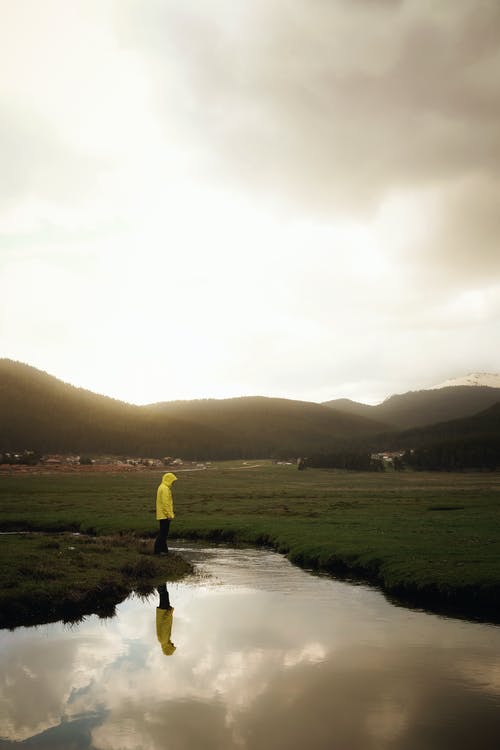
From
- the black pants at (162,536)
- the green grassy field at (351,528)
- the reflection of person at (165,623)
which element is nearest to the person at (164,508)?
the black pants at (162,536)

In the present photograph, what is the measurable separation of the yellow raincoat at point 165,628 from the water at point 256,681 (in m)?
0.19

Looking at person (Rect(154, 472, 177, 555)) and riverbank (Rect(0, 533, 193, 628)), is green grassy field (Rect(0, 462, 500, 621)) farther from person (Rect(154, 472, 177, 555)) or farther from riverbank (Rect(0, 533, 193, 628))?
riverbank (Rect(0, 533, 193, 628))

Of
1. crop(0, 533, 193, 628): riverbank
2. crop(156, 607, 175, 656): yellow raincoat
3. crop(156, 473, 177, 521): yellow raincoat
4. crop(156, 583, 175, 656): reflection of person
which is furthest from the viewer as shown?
crop(156, 473, 177, 521): yellow raincoat

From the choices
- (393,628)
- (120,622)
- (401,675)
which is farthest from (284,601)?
(401,675)

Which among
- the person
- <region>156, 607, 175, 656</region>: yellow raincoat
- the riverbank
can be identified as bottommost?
<region>156, 607, 175, 656</region>: yellow raincoat

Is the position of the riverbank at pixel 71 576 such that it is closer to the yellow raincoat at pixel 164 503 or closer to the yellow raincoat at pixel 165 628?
the yellow raincoat at pixel 165 628

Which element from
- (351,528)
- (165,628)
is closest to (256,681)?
(165,628)

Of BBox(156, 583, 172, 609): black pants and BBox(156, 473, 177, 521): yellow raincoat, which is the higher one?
BBox(156, 473, 177, 521): yellow raincoat

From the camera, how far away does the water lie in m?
11.7

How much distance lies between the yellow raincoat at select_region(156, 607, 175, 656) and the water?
0.19m

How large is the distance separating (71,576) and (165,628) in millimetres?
6727

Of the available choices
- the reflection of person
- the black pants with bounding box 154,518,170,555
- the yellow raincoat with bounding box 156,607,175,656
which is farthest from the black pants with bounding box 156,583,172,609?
the black pants with bounding box 154,518,170,555

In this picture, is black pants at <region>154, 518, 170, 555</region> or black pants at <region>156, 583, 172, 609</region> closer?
black pants at <region>156, 583, 172, 609</region>

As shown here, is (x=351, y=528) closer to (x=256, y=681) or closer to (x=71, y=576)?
(x=71, y=576)
